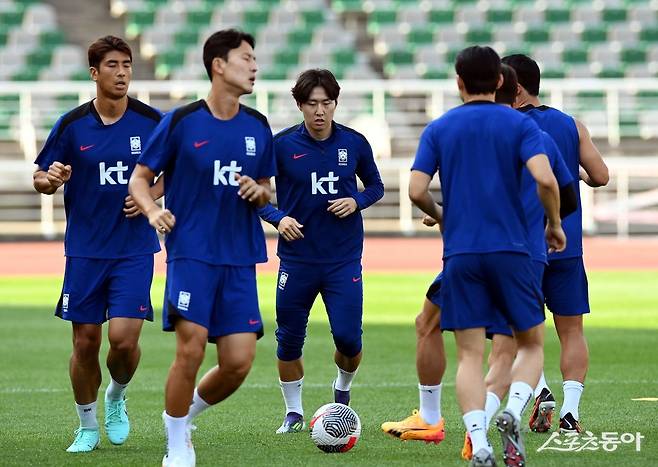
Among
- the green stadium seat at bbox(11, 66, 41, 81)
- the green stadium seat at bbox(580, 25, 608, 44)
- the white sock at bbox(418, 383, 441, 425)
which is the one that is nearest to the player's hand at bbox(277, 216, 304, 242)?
the white sock at bbox(418, 383, 441, 425)

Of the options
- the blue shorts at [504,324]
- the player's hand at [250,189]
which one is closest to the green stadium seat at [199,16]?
the blue shorts at [504,324]

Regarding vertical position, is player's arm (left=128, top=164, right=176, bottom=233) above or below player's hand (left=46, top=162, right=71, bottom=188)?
below

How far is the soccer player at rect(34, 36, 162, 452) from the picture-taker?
8578 millimetres

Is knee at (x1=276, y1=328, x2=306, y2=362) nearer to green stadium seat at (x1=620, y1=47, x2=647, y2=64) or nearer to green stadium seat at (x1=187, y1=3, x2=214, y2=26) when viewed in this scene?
green stadium seat at (x1=187, y1=3, x2=214, y2=26)

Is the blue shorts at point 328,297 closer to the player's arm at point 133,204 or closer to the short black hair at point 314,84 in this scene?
the short black hair at point 314,84

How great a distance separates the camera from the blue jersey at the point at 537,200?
25.3 ft

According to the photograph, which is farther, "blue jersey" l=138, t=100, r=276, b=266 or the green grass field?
the green grass field

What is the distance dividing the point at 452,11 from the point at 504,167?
30.1 metres

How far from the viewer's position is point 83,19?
3609 centimetres

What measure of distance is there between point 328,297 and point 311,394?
2.19m

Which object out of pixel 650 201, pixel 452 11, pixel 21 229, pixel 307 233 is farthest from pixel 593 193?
pixel 307 233

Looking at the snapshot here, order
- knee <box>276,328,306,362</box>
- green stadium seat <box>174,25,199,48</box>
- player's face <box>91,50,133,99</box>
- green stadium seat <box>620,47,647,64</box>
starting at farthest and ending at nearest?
green stadium seat <box>620,47,647,64</box>
green stadium seat <box>174,25,199,48</box>
knee <box>276,328,306,362</box>
player's face <box>91,50,133,99</box>

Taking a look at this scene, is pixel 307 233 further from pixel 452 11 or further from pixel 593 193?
pixel 452 11

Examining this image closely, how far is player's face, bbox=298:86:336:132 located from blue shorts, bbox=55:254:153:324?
1.43 m
